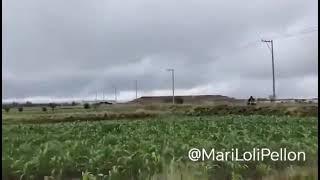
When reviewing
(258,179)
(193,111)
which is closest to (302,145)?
(258,179)

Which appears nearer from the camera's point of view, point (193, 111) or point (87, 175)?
point (87, 175)

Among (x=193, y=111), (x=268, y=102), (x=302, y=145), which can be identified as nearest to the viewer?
(x=302, y=145)

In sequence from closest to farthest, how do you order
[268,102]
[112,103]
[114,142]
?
[114,142], [268,102], [112,103]

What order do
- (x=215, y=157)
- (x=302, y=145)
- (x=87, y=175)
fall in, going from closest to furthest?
(x=87, y=175) < (x=215, y=157) < (x=302, y=145)

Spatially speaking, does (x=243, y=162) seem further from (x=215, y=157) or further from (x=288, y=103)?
(x=288, y=103)

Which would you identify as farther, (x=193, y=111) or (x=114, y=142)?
(x=193, y=111)

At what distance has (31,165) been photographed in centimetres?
1334

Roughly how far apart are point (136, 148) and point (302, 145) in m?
4.78

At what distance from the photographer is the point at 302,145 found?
1534cm

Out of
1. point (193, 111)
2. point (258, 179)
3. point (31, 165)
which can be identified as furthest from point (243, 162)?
point (193, 111)

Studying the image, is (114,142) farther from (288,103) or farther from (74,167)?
(288,103)

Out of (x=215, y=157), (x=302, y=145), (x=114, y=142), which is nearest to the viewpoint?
(x=215, y=157)

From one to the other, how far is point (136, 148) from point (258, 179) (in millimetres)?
4109

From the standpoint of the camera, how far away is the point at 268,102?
55188 millimetres
